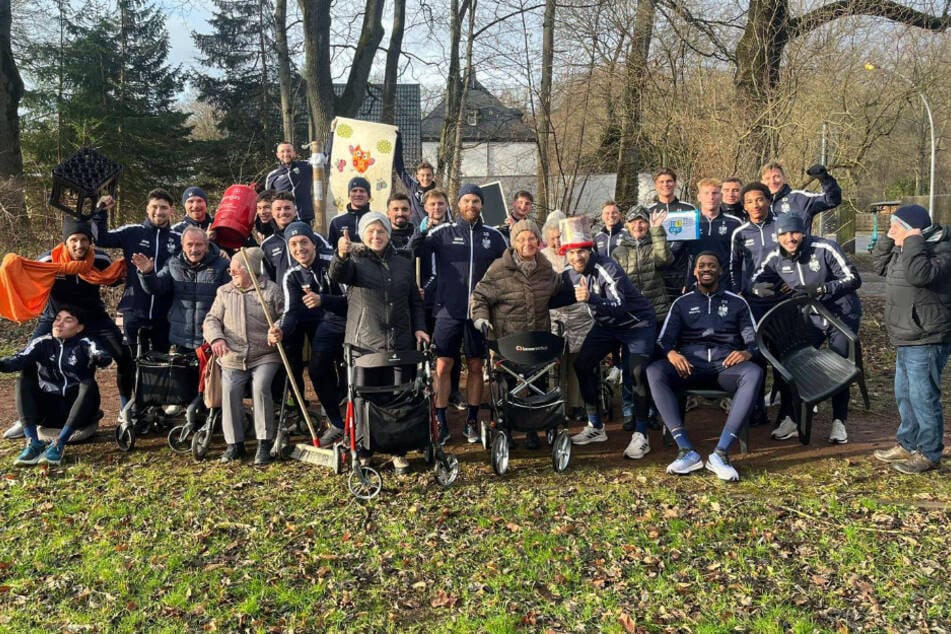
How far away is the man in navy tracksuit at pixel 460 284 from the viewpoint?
601 centimetres

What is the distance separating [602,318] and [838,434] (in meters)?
2.05

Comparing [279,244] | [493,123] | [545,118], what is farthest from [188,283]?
[493,123]

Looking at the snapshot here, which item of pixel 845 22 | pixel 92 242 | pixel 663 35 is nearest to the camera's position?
pixel 92 242

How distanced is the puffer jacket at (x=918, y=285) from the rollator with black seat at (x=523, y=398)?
2.23m

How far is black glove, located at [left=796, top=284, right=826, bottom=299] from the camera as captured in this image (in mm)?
5809

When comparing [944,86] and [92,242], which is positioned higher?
[944,86]

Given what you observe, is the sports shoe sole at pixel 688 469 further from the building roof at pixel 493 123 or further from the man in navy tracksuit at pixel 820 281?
the building roof at pixel 493 123

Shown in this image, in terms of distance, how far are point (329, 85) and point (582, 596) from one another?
1172cm

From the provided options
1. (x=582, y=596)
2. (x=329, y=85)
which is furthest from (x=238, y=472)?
(x=329, y=85)

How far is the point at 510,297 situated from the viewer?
5.63m

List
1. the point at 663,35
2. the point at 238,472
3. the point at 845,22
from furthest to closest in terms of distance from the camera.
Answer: the point at 663,35, the point at 845,22, the point at 238,472

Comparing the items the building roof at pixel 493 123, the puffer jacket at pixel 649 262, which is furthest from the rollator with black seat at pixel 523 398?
the building roof at pixel 493 123

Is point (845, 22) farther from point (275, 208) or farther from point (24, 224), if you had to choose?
point (24, 224)

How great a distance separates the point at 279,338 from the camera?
5570mm
